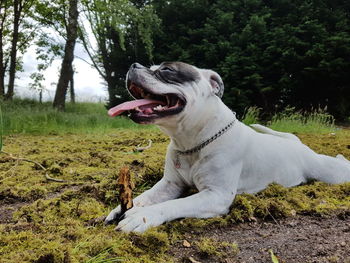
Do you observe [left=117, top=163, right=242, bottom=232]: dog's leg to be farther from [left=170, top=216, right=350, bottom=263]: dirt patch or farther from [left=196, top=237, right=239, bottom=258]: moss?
[left=196, top=237, right=239, bottom=258]: moss

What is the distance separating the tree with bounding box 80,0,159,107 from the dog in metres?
8.33

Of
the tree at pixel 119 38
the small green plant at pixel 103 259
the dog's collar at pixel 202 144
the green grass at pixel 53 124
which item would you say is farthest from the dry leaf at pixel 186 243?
the tree at pixel 119 38

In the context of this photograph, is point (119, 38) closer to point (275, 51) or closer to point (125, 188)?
point (275, 51)

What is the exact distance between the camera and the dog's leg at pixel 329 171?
2.79 metres

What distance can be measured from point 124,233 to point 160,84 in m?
0.84

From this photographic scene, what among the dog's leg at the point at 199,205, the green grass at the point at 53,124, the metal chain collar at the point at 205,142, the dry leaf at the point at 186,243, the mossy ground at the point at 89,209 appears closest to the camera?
the mossy ground at the point at 89,209

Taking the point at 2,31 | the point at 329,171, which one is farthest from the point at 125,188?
the point at 2,31

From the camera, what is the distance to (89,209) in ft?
7.11

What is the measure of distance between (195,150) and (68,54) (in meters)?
9.21

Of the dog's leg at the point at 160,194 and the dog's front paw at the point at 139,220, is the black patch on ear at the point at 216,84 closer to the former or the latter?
the dog's leg at the point at 160,194

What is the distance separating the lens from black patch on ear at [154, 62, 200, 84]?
2.07 metres

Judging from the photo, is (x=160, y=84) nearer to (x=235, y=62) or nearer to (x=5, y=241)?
(x=5, y=241)

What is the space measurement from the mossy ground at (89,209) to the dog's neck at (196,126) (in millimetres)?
451

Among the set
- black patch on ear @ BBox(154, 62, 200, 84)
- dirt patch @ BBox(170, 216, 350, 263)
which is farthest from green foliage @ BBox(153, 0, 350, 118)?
dirt patch @ BBox(170, 216, 350, 263)
